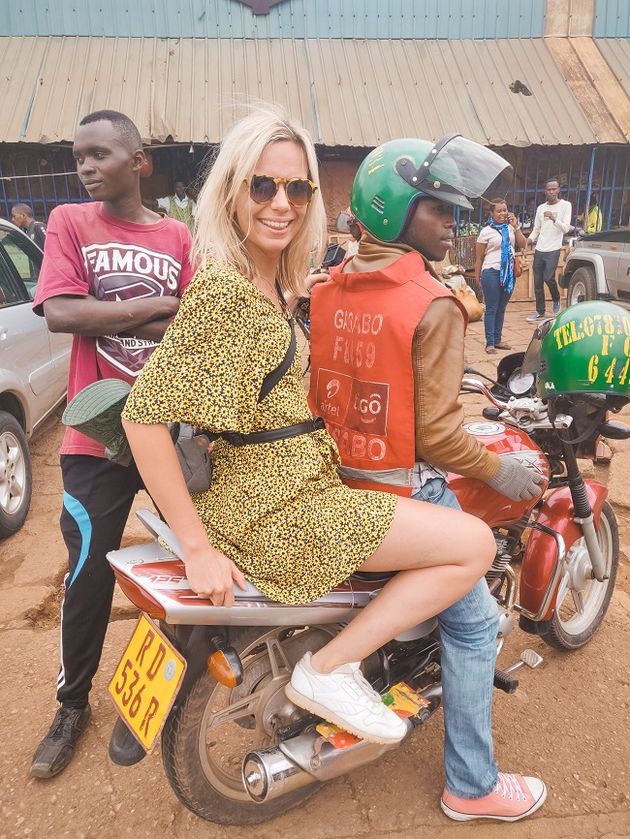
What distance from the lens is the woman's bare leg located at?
170 centimetres

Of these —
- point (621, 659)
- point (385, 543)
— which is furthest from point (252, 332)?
point (621, 659)

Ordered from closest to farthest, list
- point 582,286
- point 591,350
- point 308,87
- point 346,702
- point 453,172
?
point 346,702
point 453,172
point 591,350
point 582,286
point 308,87

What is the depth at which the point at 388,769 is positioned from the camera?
2.25 m

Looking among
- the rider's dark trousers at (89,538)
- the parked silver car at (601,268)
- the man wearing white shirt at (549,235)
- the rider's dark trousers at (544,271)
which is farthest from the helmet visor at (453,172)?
the rider's dark trousers at (544,271)

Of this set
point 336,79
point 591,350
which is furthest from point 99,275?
point 336,79

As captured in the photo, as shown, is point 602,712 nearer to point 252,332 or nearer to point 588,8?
point 252,332

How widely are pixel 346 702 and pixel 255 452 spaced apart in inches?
27.2

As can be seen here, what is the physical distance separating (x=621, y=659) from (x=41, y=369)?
3.83 metres

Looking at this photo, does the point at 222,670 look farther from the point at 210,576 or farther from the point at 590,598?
the point at 590,598

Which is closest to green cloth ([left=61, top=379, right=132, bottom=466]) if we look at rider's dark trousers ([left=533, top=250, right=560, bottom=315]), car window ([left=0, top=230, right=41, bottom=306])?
car window ([left=0, top=230, right=41, bottom=306])

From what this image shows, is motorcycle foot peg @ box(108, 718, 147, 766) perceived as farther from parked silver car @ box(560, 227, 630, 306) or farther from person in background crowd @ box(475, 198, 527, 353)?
parked silver car @ box(560, 227, 630, 306)

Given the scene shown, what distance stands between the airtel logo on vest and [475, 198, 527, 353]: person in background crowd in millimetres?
6234

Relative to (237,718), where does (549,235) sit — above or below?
above

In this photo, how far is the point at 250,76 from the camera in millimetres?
11250
